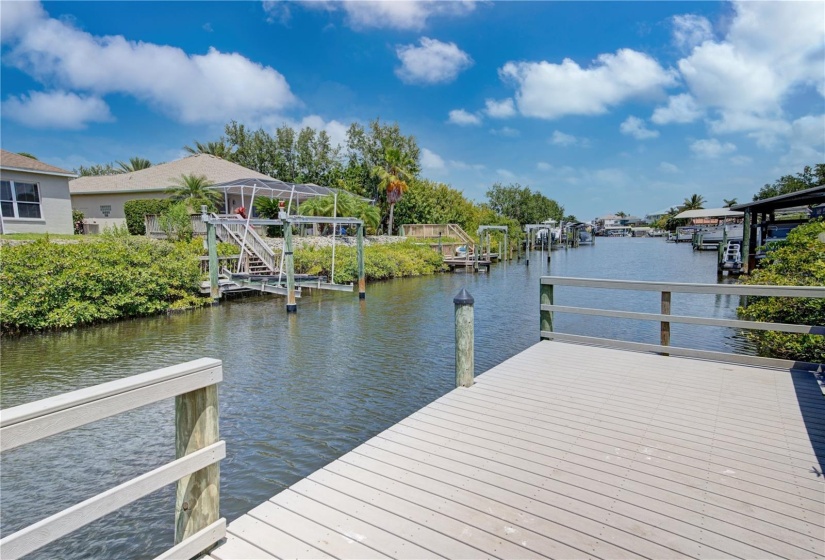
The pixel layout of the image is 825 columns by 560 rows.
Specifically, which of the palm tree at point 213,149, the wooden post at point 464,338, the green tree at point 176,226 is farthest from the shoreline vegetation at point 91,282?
the palm tree at point 213,149

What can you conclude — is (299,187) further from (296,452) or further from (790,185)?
(790,185)

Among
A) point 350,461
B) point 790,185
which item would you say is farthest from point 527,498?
point 790,185

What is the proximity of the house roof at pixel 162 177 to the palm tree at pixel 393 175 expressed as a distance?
33.2 ft

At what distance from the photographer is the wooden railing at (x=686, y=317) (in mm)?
5410

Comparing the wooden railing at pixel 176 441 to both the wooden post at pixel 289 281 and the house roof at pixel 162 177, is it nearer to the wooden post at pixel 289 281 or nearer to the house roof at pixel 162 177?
the wooden post at pixel 289 281

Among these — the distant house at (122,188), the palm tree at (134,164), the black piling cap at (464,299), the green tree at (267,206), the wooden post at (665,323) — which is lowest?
the wooden post at (665,323)

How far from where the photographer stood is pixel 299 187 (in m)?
24.1

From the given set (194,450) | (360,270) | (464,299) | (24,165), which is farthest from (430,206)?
(194,450)

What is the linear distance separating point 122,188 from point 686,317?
96.0 feet

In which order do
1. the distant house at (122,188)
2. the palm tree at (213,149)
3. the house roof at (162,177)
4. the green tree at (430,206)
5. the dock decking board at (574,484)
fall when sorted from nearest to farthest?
the dock decking board at (574,484), the distant house at (122,188), the house roof at (162,177), the green tree at (430,206), the palm tree at (213,149)

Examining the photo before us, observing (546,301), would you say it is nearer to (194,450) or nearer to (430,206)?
(194,450)

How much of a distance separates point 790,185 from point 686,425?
249ft

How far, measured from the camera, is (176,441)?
8.03 ft

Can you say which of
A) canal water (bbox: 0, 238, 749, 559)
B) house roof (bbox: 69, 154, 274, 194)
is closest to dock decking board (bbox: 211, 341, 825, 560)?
canal water (bbox: 0, 238, 749, 559)
